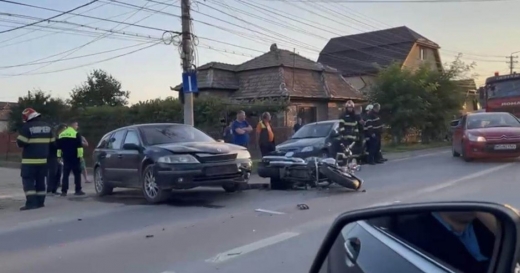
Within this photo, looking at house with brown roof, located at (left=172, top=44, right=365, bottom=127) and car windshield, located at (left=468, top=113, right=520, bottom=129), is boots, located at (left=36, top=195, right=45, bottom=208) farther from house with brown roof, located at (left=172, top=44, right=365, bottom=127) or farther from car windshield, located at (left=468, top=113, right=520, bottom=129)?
house with brown roof, located at (left=172, top=44, right=365, bottom=127)

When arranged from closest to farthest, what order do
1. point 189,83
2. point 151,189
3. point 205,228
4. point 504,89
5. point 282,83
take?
1. point 205,228
2. point 151,189
3. point 189,83
4. point 504,89
5. point 282,83

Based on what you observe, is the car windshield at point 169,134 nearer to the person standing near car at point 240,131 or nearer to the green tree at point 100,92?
the person standing near car at point 240,131

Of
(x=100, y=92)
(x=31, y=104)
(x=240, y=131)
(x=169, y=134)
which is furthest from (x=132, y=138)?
(x=100, y=92)

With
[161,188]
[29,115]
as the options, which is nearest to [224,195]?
[161,188]

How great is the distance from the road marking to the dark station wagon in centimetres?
363

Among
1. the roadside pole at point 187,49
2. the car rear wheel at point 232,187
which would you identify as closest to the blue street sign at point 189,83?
the roadside pole at point 187,49

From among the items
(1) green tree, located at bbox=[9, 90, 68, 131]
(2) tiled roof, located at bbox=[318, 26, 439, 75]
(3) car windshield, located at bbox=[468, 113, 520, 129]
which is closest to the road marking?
(3) car windshield, located at bbox=[468, 113, 520, 129]

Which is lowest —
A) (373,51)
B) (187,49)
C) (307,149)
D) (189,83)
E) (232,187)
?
(232,187)

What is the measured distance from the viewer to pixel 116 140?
44.0 feet

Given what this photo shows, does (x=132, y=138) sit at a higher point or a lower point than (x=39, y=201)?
higher

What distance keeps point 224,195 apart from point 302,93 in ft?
80.9

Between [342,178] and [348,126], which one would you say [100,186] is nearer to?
[342,178]

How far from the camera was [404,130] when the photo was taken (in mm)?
32156

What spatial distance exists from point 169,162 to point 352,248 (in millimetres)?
8805
